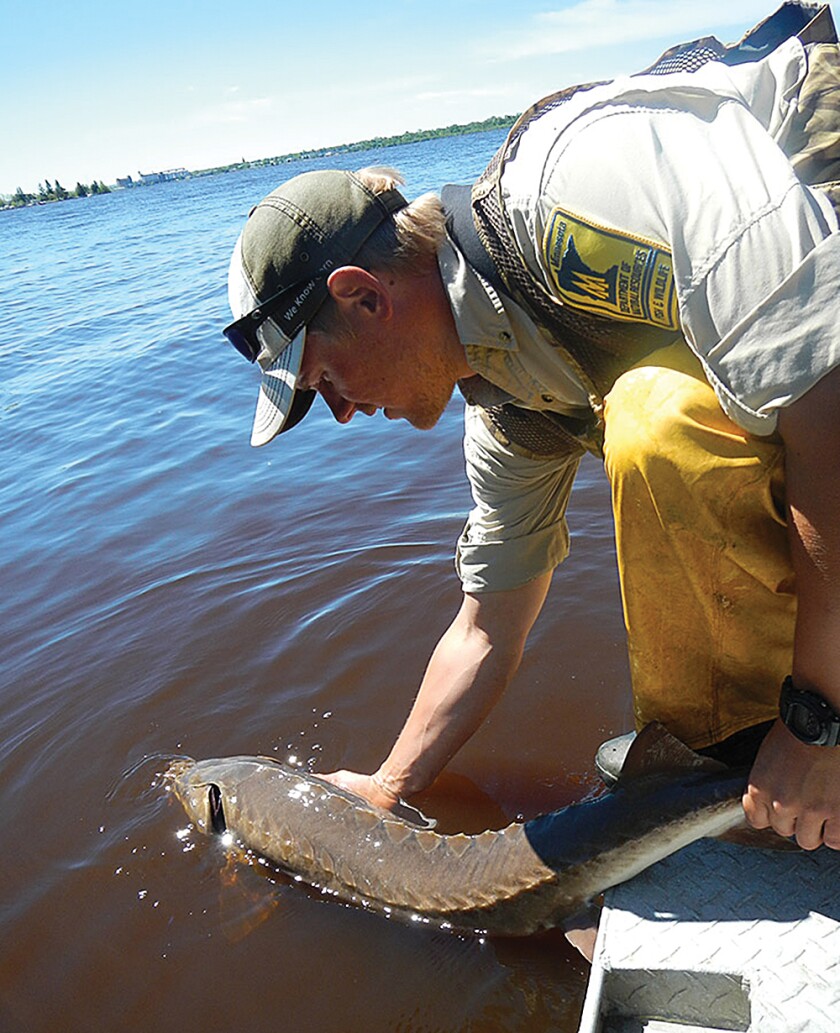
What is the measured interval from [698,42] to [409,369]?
95 centimetres

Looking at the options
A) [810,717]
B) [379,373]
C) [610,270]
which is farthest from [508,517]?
[810,717]

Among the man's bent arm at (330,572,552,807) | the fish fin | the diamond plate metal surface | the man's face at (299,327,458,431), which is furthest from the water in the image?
the man's face at (299,327,458,431)

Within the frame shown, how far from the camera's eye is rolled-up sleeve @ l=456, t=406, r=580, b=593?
9.22 ft

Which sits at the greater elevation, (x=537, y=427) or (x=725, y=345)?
(x=725, y=345)

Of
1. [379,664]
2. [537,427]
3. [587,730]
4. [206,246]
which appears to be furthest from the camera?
[206,246]

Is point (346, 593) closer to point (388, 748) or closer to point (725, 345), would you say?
point (388, 748)

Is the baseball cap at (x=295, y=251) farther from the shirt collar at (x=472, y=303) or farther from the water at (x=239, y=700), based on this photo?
the water at (x=239, y=700)

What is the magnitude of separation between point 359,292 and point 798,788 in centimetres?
136

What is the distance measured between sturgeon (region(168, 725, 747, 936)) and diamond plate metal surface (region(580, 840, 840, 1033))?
13cm

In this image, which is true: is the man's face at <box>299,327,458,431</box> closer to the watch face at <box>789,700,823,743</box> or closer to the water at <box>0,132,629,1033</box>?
the watch face at <box>789,700,823,743</box>

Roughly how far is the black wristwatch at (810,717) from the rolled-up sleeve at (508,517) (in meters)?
1.21

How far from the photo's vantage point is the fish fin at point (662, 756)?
6.80 ft

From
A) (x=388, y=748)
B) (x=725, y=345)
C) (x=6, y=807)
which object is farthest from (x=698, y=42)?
(x=6, y=807)

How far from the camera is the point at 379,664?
156 inches
